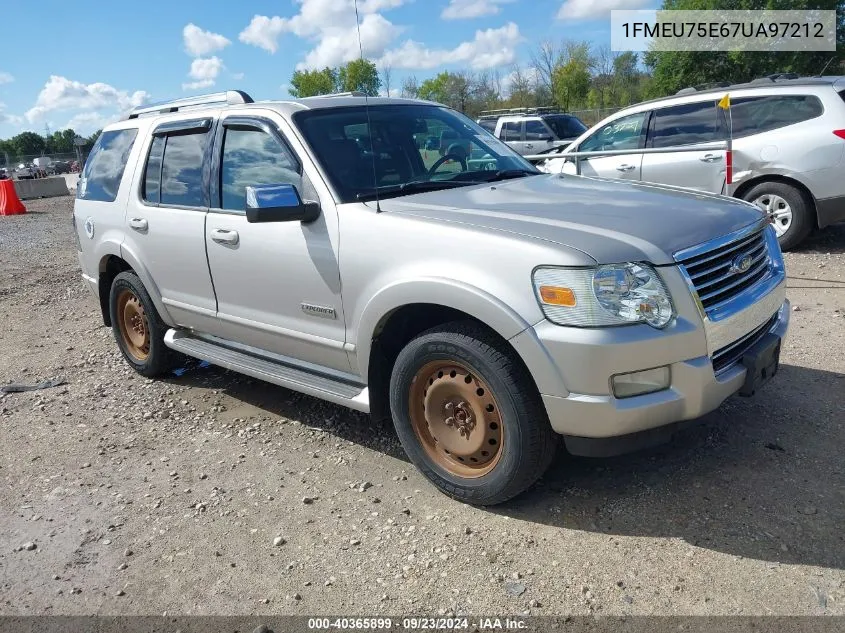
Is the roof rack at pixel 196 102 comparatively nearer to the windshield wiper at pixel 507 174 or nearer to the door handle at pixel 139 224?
the door handle at pixel 139 224

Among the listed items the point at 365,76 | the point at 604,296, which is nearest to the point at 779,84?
the point at 365,76

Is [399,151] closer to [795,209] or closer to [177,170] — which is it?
[177,170]

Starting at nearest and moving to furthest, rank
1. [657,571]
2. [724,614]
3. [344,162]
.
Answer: [724,614]
[657,571]
[344,162]

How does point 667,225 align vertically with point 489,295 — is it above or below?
above

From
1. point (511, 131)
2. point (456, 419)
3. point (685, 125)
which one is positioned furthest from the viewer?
point (511, 131)

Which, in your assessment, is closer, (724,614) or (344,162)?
(724,614)

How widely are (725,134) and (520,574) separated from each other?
701 cm

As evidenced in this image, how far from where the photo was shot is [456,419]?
3.42m

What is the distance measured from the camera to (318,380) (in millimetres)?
4027

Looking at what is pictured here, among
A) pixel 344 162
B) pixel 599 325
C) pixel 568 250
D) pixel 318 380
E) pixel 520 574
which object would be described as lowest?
pixel 520 574

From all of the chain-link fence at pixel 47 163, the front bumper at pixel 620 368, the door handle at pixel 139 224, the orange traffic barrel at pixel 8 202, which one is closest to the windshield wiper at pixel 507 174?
the front bumper at pixel 620 368

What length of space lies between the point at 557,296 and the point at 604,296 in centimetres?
18

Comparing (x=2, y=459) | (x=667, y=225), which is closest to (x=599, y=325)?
(x=667, y=225)

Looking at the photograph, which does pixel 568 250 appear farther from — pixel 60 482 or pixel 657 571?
pixel 60 482
